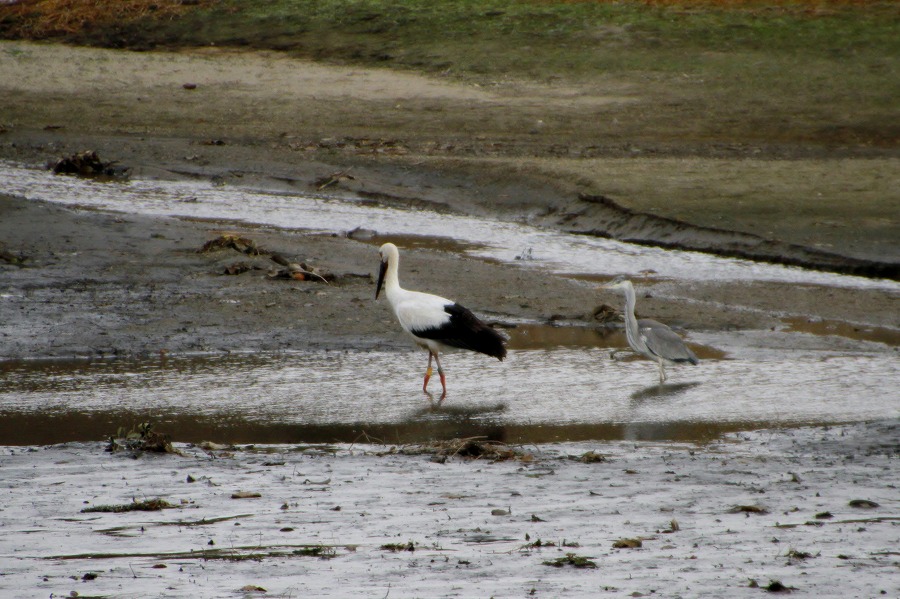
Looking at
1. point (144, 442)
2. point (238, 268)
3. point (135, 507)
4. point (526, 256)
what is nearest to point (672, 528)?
point (135, 507)

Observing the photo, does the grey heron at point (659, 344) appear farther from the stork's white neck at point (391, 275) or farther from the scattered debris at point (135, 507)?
the scattered debris at point (135, 507)

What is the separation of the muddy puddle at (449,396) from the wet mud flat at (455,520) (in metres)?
0.56

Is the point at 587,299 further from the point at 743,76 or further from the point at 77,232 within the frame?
the point at 743,76

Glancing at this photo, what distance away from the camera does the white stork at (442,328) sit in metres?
9.52

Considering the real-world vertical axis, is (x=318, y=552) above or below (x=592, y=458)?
above

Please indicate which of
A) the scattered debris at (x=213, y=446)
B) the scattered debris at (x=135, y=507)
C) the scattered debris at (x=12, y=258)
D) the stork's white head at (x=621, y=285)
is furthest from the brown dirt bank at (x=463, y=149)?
the scattered debris at (x=135, y=507)

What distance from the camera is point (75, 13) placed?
27078mm

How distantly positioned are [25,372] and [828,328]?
Result: 725 cm

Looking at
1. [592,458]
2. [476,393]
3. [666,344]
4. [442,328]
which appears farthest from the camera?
[666,344]

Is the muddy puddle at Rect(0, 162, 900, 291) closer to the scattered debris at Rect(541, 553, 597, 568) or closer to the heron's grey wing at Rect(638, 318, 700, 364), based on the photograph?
the heron's grey wing at Rect(638, 318, 700, 364)

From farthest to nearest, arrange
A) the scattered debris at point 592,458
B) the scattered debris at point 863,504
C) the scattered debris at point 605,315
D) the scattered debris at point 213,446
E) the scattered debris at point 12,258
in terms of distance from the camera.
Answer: the scattered debris at point 12,258 → the scattered debris at point 605,315 → the scattered debris at point 213,446 → the scattered debris at point 592,458 → the scattered debris at point 863,504

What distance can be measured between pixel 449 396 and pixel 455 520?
11.6 feet

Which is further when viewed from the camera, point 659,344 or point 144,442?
point 659,344

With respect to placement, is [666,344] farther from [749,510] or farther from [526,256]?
[526,256]
